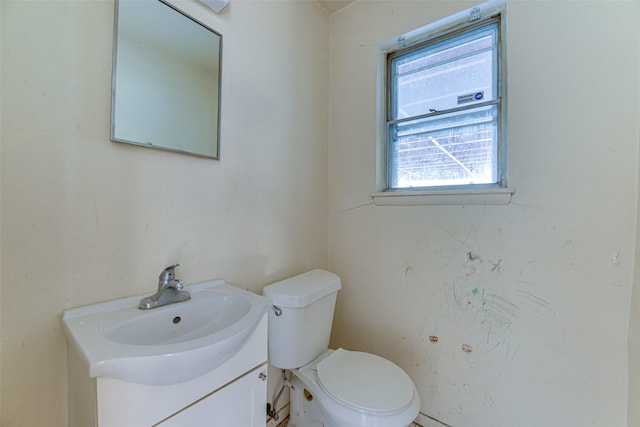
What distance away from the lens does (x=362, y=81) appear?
5.14 ft

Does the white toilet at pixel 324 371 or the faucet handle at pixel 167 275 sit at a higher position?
the faucet handle at pixel 167 275

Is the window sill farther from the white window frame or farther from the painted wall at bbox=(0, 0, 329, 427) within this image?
the painted wall at bbox=(0, 0, 329, 427)

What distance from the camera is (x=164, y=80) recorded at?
93 cm

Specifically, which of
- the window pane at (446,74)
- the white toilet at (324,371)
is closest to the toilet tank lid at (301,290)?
the white toilet at (324,371)

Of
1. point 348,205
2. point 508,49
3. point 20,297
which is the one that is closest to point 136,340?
point 20,297

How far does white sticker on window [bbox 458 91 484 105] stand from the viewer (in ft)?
4.17

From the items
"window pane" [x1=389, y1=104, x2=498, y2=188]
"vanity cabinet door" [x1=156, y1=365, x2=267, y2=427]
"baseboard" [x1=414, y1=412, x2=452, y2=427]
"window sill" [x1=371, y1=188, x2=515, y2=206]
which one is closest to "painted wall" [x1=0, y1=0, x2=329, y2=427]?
"vanity cabinet door" [x1=156, y1=365, x2=267, y2=427]

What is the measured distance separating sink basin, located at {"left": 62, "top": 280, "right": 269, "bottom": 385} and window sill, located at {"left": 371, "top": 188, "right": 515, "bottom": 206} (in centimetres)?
88

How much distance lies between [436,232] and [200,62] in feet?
4.24

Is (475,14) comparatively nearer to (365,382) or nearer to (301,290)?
(301,290)

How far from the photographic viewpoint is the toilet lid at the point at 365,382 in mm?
959

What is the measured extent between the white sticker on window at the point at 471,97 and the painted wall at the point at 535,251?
0.14 meters

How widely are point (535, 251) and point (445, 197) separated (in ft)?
1.36

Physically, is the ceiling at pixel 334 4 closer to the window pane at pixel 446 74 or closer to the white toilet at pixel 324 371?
the window pane at pixel 446 74
